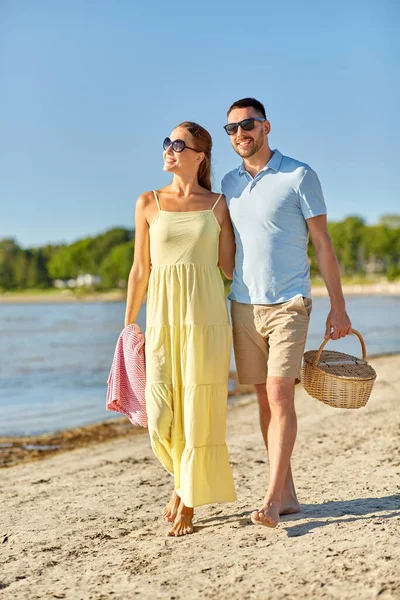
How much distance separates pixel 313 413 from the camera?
862 centimetres

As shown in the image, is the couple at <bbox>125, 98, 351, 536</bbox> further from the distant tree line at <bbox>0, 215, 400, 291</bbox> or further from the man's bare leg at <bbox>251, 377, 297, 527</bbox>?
the distant tree line at <bbox>0, 215, 400, 291</bbox>

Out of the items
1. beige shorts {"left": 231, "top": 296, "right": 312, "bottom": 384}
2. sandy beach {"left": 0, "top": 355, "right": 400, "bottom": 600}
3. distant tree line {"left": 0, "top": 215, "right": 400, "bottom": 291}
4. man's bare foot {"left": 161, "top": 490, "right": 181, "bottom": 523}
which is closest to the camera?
sandy beach {"left": 0, "top": 355, "right": 400, "bottom": 600}

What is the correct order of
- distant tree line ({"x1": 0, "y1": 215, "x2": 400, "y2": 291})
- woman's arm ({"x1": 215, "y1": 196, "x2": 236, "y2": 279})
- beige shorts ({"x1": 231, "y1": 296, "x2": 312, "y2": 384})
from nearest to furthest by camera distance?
beige shorts ({"x1": 231, "y1": 296, "x2": 312, "y2": 384}), woman's arm ({"x1": 215, "y1": 196, "x2": 236, "y2": 279}), distant tree line ({"x1": 0, "y1": 215, "x2": 400, "y2": 291})

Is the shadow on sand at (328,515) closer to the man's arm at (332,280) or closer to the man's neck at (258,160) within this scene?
the man's arm at (332,280)

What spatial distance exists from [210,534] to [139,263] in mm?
1484

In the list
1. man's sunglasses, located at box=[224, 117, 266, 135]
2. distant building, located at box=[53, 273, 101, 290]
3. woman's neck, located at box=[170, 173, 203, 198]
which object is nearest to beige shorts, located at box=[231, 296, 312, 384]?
woman's neck, located at box=[170, 173, 203, 198]

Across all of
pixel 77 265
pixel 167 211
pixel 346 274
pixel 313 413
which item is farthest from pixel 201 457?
pixel 77 265

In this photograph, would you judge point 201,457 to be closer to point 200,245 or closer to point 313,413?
point 200,245

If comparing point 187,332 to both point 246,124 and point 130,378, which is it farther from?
point 246,124

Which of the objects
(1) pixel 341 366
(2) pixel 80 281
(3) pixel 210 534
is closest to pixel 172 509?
(3) pixel 210 534

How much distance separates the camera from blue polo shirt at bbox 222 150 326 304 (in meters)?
3.84

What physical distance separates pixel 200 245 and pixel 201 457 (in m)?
1.09

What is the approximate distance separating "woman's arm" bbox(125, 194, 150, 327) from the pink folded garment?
0.39 feet

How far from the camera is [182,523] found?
400 cm
